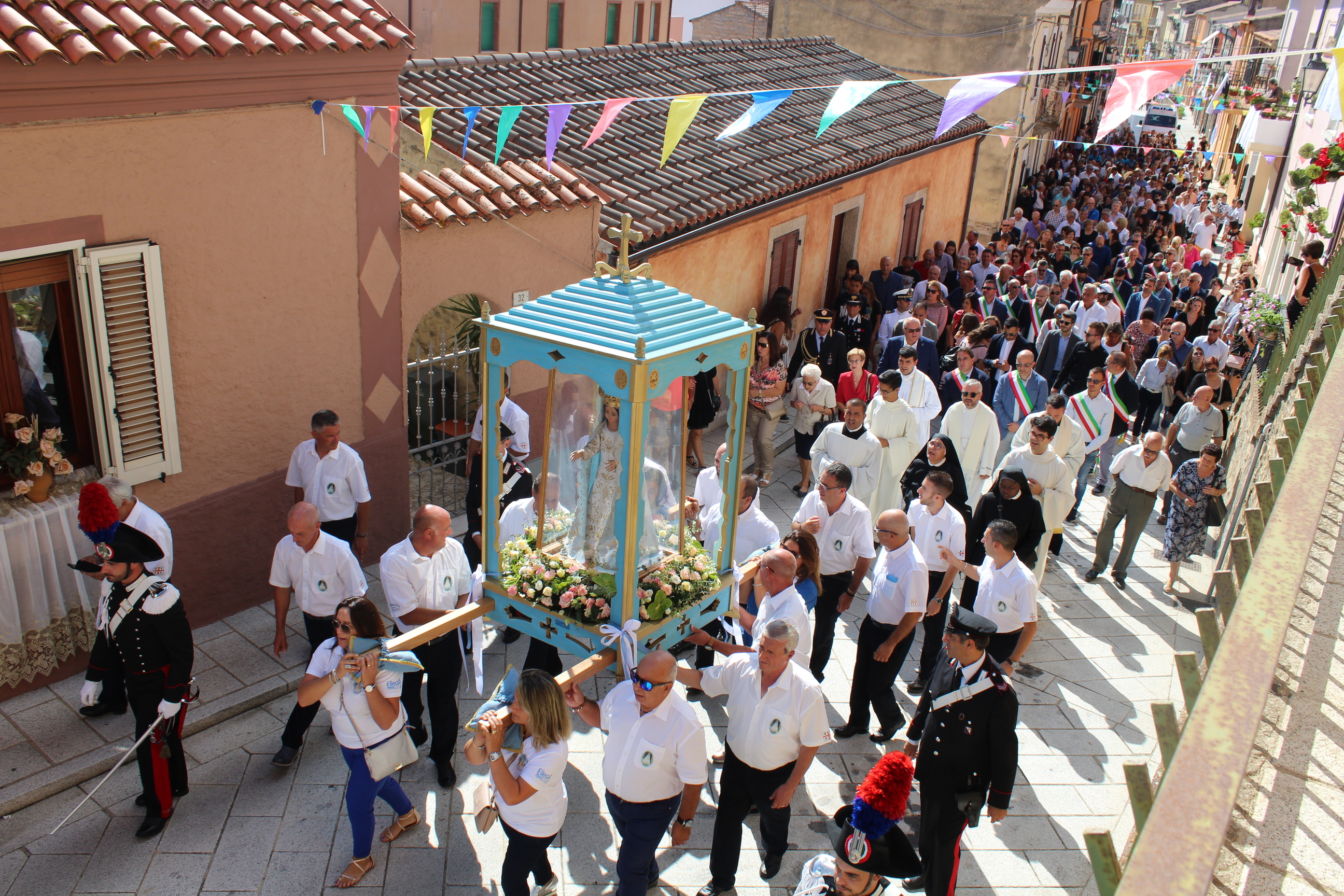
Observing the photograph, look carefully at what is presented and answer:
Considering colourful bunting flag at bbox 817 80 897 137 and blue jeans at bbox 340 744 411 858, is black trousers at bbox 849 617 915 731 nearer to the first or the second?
blue jeans at bbox 340 744 411 858

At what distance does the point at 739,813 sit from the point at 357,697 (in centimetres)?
199

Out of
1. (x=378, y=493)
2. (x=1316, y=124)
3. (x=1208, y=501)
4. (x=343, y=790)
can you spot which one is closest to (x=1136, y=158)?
(x=1316, y=124)

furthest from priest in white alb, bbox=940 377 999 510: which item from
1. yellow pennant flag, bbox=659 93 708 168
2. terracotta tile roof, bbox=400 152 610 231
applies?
terracotta tile roof, bbox=400 152 610 231

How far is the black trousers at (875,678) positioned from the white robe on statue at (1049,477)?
2046 millimetres

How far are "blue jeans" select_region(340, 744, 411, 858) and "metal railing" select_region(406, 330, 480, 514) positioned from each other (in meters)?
4.01

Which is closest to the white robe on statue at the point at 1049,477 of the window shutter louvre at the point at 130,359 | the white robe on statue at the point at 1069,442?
the white robe on statue at the point at 1069,442

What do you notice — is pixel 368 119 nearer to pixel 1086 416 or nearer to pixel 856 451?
pixel 856 451

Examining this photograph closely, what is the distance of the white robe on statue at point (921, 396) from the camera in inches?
380

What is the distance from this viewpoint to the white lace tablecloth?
20.2 ft

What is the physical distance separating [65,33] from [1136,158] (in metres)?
37.1

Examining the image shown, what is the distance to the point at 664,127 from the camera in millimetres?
13141

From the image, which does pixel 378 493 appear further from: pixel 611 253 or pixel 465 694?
pixel 611 253

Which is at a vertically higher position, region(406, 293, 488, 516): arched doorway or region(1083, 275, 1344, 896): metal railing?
region(1083, 275, 1344, 896): metal railing

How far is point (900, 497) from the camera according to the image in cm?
964
